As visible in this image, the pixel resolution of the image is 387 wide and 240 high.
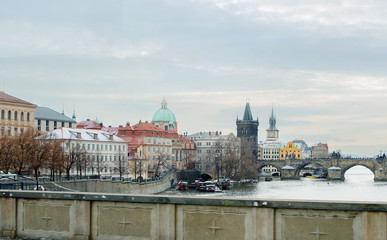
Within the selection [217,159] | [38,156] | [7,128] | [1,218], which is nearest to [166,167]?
[217,159]

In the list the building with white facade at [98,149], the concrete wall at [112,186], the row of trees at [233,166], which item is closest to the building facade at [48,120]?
the building with white facade at [98,149]

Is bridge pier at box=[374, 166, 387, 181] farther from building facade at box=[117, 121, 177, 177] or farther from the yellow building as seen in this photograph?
the yellow building

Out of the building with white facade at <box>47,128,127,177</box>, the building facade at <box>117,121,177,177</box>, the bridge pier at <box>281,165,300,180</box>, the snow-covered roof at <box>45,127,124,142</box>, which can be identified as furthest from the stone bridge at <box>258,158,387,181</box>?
the snow-covered roof at <box>45,127,124,142</box>

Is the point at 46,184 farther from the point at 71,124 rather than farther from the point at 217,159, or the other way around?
the point at 217,159

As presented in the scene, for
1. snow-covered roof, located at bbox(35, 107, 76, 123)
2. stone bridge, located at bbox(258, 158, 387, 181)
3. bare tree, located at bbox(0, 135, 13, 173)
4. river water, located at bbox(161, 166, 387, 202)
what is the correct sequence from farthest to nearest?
1. stone bridge, located at bbox(258, 158, 387, 181)
2. snow-covered roof, located at bbox(35, 107, 76, 123)
3. river water, located at bbox(161, 166, 387, 202)
4. bare tree, located at bbox(0, 135, 13, 173)

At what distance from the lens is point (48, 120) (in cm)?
11725

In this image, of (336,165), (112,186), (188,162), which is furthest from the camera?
(336,165)

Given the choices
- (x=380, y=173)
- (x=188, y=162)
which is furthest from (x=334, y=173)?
(x=188, y=162)

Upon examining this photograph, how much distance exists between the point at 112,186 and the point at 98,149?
108 feet

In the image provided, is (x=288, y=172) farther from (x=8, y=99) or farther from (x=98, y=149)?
(x=8, y=99)

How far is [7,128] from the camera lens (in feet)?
302

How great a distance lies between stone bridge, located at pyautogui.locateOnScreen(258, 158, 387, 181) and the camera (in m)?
167

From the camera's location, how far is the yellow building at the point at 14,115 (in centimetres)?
9131

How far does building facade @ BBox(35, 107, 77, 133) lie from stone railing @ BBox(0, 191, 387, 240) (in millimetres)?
103106
